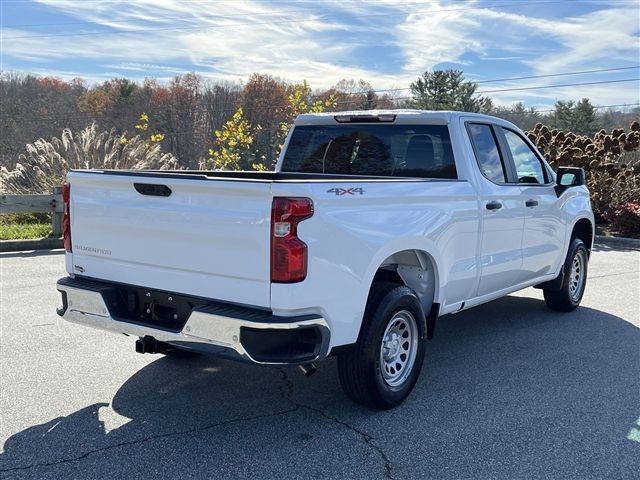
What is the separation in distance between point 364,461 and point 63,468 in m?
1.67

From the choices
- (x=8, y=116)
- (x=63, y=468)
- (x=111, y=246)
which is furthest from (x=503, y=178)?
(x=8, y=116)

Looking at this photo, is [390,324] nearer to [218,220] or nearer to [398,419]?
[398,419]

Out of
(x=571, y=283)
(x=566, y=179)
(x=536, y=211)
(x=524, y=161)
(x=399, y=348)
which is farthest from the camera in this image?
(x=571, y=283)

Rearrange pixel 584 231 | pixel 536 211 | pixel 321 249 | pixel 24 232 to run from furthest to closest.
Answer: pixel 24 232 → pixel 584 231 → pixel 536 211 → pixel 321 249

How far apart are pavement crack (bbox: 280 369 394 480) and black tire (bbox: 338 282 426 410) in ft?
0.64

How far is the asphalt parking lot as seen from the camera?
3.48 m

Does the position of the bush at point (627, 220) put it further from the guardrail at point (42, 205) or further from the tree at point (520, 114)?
the tree at point (520, 114)

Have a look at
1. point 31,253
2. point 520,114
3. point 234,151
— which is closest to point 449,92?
point 520,114

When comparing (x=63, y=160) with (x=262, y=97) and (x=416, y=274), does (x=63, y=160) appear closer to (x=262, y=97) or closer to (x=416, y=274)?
(x=416, y=274)

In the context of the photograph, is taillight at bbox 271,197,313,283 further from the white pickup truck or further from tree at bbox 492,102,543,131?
tree at bbox 492,102,543,131

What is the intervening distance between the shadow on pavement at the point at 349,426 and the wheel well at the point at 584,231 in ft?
6.97

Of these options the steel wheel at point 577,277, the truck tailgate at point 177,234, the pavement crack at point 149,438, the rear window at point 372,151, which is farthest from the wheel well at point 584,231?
the truck tailgate at point 177,234

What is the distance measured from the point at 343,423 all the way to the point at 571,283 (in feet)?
13.9

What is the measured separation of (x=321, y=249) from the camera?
138 inches
